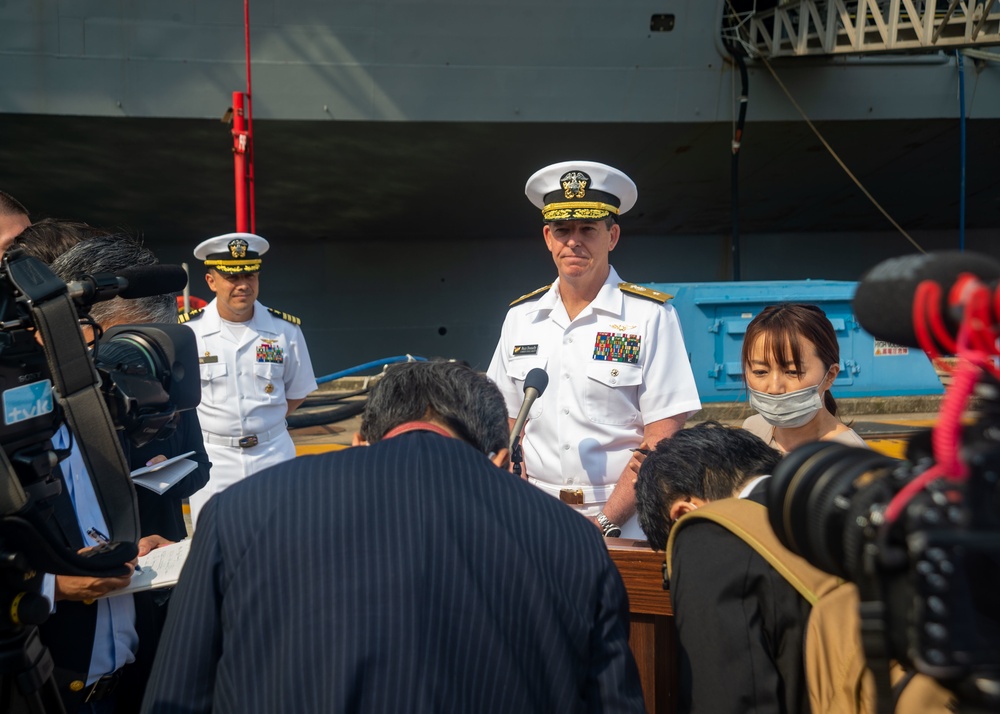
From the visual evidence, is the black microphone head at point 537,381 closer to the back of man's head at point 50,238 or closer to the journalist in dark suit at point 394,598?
the journalist in dark suit at point 394,598

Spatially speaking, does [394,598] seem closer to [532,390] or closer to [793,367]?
[532,390]

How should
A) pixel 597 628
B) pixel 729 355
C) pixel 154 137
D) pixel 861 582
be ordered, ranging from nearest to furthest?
pixel 861 582 → pixel 597 628 → pixel 729 355 → pixel 154 137

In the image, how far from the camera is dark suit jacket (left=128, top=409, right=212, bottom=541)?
2.05 metres

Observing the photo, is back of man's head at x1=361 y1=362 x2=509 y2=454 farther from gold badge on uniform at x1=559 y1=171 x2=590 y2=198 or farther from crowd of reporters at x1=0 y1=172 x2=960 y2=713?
gold badge on uniform at x1=559 y1=171 x2=590 y2=198

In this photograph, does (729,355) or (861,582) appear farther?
(729,355)

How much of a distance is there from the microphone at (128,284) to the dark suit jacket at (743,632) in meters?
1.13

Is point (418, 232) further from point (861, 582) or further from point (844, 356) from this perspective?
point (861, 582)

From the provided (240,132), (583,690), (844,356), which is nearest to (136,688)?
(583,690)

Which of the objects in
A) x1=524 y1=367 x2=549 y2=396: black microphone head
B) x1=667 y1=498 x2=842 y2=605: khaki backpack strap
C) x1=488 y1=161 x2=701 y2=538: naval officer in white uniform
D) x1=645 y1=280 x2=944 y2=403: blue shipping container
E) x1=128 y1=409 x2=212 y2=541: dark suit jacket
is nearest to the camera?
x1=667 y1=498 x2=842 y2=605: khaki backpack strap

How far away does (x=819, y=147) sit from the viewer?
7.39 metres

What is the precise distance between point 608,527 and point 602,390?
1.46 feet

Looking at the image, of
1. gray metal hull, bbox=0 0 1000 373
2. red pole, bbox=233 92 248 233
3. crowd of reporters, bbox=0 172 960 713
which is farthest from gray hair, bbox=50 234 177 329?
gray metal hull, bbox=0 0 1000 373

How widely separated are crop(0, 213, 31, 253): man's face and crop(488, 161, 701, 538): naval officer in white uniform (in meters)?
1.41

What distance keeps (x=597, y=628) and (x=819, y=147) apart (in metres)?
7.45
